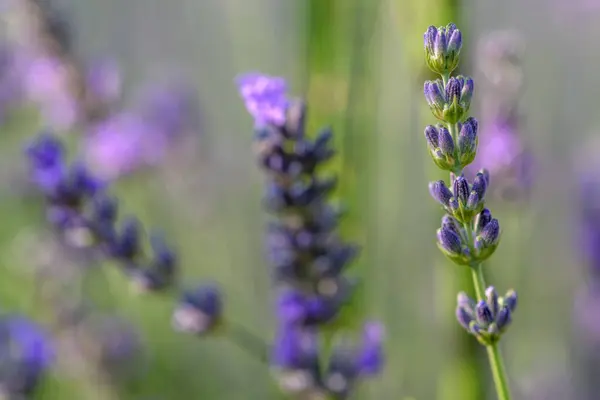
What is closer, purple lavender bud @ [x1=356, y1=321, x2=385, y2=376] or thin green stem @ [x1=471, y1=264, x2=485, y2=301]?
thin green stem @ [x1=471, y1=264, x2=485, y2=301]

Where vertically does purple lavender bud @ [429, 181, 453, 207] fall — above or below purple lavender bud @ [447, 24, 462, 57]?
below

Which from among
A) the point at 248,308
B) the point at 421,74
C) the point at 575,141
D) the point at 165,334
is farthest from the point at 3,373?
the point at 575,141

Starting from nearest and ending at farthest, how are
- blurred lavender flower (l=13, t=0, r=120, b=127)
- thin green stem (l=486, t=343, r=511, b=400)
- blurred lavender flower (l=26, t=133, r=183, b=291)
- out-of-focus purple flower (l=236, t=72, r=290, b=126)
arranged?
thin green stem (l=486, t=343, r=511, b=400), out-of-focus purple flower (l=236, t=72, r=290, b=126), blurred lavender flower (l=26, t=133, r=183, b=291), blurred lavender flower (l=13, t=0, r=120, b=127)

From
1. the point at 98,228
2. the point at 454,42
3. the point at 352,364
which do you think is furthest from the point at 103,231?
the point at 454,42

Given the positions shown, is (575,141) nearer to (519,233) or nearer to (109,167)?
(519,233)

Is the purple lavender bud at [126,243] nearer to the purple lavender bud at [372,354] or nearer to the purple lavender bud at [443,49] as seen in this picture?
the purple lavender bud at [372,354]

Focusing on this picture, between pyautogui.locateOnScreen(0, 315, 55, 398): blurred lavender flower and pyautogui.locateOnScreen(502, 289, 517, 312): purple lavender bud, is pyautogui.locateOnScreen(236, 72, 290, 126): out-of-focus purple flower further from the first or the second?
pyautogui.locateOnScreen(0, 315, 55, 398): blurred lavender flower

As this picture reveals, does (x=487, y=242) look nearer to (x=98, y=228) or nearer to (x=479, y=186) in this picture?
(x=479, y=186)

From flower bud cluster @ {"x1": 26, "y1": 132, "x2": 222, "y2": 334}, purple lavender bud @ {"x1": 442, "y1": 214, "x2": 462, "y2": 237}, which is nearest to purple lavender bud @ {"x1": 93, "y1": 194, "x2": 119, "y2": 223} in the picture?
flower bud cluster @ {"x1": 26, "y1": 132, "x2": 222, "y2": 334}
